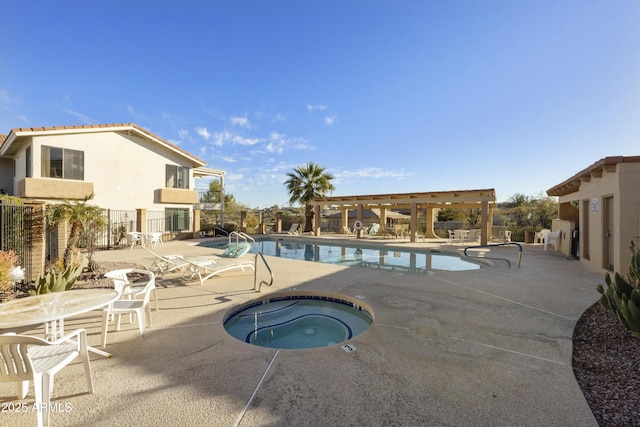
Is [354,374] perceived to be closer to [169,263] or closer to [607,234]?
[169,263]

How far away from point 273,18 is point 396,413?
46.7 feet

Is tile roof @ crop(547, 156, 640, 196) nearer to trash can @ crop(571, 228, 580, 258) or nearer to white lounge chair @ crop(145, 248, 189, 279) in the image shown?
trash can @ crop(571, 228, 580, 258)

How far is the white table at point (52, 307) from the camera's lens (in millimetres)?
2678

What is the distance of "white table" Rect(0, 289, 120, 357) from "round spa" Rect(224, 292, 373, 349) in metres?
2.08

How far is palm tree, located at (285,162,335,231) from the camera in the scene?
23.3 meters

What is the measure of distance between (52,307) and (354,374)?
3.56 meters

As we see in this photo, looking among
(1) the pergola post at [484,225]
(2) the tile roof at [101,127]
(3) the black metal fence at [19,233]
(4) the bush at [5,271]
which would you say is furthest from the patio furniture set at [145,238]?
(1) the pergola post at [484,225]

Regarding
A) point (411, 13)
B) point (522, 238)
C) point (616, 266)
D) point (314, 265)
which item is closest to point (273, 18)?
point (411, 13)

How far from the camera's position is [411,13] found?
34.1 feet

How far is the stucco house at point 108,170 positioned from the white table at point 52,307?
12459mm

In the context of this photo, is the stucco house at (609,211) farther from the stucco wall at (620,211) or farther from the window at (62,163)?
the window at (62,163)

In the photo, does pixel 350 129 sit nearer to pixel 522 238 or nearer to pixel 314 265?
pixel 314 265

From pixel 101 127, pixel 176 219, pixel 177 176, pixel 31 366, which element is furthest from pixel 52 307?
pixel 177 176

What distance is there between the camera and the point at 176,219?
784 inches
